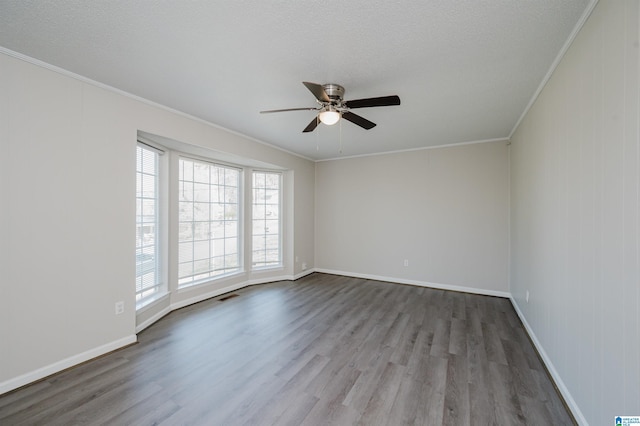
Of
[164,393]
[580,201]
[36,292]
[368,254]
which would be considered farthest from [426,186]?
[36,292]

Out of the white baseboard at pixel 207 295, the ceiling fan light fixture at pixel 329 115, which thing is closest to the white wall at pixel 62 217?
the white baseboard at pixel 207 295

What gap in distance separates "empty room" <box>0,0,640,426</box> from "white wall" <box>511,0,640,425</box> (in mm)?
16

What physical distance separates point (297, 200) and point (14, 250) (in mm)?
3918

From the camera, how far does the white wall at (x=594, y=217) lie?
1.17 m

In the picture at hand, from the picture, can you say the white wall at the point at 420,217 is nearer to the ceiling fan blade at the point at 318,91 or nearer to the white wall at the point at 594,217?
the white wall at the point at 594,217

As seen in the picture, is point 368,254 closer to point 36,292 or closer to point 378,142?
point 378,142

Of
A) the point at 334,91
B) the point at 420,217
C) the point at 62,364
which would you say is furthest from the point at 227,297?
the point at 420,217

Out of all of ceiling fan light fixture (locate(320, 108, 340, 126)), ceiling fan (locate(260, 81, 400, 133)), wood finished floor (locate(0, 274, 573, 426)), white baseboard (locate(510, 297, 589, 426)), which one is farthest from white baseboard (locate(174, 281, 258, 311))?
white baseboard (locate(510, 297, 589, 426))

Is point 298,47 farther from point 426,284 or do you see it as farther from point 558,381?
point 426,284

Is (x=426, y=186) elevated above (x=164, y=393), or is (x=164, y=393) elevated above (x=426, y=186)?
(x=426, y=186)

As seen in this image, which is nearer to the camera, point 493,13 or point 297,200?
point 493,13

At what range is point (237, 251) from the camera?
15.3 feet

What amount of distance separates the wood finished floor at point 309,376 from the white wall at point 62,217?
274 mm

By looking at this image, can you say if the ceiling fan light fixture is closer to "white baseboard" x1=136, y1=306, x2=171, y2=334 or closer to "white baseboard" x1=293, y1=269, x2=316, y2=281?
"white baseboard" x1=136, y1=306, x2=171, y2=334
